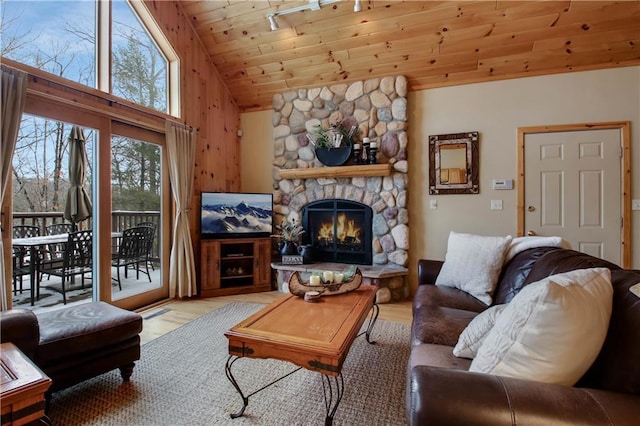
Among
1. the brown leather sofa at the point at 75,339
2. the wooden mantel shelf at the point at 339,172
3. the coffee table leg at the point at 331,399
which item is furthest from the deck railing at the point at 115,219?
the coffee table leg at the point at 331,399

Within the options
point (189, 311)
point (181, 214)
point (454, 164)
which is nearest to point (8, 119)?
point (181, 214)

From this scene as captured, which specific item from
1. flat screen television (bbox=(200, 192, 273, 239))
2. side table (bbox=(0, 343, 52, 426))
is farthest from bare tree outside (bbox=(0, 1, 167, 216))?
side table (bbox=(0, 343, 52, 426))

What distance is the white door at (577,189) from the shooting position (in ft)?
10.7

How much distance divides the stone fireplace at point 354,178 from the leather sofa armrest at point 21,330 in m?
2.59

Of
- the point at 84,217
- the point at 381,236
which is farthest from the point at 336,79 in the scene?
the point at 84,217

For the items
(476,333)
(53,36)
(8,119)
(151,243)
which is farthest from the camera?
(151,243)

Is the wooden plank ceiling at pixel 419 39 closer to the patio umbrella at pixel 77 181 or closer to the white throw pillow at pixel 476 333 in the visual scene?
the patio umbrella at pixel 77 181

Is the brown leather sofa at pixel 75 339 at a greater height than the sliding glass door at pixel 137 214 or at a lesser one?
lesser

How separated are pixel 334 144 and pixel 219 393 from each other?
3.00 metres

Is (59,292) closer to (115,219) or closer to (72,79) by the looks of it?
(115,219)

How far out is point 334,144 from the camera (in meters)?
3.94

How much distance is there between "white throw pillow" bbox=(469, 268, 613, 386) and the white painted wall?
2832 mm

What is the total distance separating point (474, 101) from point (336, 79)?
5.70ft

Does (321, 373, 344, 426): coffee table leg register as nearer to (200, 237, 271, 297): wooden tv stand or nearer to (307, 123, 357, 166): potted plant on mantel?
(200, 237, 271, 297): wooden tv stand
